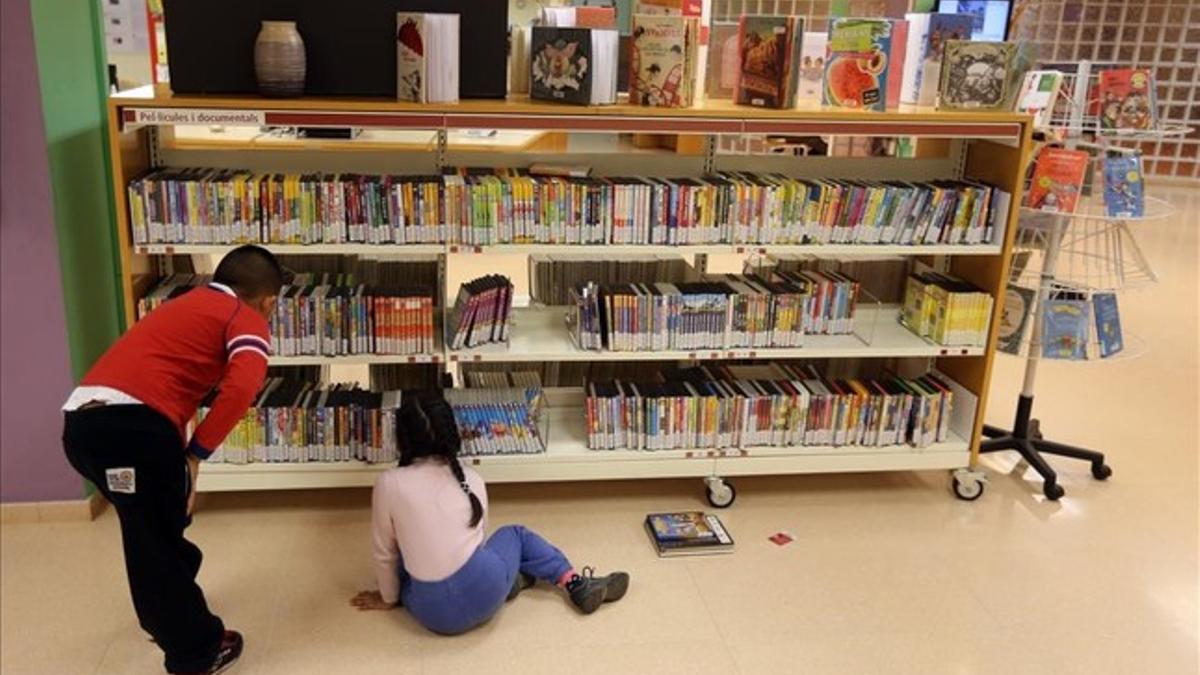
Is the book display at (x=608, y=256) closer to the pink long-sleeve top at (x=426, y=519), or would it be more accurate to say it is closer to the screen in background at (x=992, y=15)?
the pink long-sleeve top at (x=426, y=519)

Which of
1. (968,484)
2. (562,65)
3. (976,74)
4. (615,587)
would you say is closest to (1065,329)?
(968,484)

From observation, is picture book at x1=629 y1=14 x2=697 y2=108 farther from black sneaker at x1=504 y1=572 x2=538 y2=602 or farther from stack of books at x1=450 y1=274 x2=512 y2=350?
black sneaker at x1=504 y1=572 x2=538 y2=602

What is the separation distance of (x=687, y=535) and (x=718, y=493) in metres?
0.33

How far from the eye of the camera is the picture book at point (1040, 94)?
3816 millimetres

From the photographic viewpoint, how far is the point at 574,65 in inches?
129

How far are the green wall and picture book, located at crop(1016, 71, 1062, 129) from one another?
3460 millimetres

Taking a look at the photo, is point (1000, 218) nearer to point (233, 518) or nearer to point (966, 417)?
point (966, 417)

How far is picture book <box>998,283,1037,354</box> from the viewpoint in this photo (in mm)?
3971

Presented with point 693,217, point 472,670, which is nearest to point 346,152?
point 693,217

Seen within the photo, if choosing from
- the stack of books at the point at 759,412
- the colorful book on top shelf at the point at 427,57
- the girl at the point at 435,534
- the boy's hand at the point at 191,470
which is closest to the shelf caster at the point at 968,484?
the stack of books at the point at 759,412

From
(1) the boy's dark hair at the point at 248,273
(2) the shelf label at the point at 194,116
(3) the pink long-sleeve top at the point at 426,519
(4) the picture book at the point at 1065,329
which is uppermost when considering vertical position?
(2) the shelf label at the point at 194,116

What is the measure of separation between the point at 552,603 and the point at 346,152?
6.16ft

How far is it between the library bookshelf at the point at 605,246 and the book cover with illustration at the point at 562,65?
2.8 inches

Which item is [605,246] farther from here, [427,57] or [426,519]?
[426,519]
